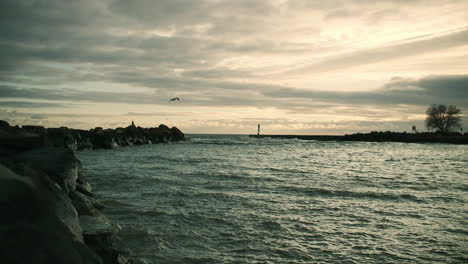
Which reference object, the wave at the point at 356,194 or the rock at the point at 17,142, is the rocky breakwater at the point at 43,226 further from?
the wave at the point at 356,194

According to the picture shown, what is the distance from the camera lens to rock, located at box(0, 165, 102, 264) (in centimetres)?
263

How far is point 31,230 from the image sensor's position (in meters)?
2.85

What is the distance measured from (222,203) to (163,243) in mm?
3174

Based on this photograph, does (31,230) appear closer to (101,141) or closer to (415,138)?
(101,141)

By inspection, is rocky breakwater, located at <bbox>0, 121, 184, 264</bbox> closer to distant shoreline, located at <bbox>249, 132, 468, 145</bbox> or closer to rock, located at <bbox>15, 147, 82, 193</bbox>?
rock, located at <bbox>15, 147, 82, 193</bbox>

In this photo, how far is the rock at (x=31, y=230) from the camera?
2.63m

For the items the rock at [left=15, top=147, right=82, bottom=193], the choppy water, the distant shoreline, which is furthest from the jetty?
the rock at [left=15, top=147, right=82, bottom=193]

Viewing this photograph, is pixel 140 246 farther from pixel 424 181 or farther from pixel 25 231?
pixel 424 181

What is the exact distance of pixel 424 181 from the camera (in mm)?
12836

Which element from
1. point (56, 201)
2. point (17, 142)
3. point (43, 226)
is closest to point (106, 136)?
point (17, 142)

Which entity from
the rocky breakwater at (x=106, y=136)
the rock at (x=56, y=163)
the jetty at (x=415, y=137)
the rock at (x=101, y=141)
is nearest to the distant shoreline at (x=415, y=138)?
the jetty at (x=415, y=137)

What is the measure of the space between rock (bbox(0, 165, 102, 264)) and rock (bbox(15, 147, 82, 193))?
2.89m

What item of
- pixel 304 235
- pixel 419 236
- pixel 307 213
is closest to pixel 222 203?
pixel 307 213

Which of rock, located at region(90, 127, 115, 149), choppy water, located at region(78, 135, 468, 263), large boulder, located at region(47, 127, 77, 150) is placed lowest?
choppy water, located at region(78, 135, 468, 263)
